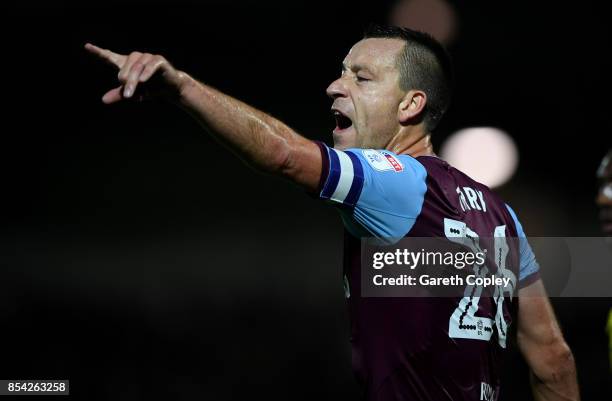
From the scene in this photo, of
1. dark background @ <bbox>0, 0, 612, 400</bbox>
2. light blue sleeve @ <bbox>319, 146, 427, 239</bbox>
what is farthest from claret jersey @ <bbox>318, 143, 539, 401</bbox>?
dark background @ <bbox>0, 0, 612, 400</bbox>

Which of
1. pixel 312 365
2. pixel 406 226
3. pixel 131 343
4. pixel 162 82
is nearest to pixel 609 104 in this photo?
pixel 312 365

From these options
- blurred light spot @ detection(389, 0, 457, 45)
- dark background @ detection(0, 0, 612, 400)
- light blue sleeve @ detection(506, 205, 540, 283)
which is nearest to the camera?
light blue sleeve @ detection(506, 205, 540, 283)

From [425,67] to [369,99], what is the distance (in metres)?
0.34

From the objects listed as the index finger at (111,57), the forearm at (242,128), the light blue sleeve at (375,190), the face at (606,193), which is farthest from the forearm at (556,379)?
the index finger at (111,57)

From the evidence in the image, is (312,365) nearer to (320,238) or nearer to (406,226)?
(320,238)

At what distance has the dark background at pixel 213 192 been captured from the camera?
8219 millimetres

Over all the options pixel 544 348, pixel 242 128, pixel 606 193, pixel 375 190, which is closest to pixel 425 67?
pixel 375 190

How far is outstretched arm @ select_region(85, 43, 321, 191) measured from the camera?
8.21 ft

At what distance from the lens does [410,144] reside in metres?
3.72

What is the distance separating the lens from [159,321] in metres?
8.50

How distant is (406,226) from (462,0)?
581 centimetres

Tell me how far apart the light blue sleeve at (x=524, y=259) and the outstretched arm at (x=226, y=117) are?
3.74 feet

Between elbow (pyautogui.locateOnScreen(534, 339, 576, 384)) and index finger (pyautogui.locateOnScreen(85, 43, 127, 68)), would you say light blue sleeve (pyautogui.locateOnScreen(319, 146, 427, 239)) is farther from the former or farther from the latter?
elbow (pyautogui.locateOnScreen(534, 339, 576, 384))

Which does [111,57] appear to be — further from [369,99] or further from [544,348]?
[544,348]
